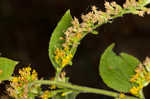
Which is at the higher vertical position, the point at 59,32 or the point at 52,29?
the point at 52,29

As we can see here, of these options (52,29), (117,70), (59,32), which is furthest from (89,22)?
(52,29)

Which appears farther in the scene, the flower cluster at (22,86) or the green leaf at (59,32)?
the green leaf at (59,32)

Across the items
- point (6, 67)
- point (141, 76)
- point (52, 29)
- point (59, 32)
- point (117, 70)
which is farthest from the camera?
point (52, 29)

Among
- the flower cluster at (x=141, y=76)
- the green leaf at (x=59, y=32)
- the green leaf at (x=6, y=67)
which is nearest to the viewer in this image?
the green leaf at (x=6, y=67)

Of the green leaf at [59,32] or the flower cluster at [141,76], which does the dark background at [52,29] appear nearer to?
the flower cluster at [141,76]

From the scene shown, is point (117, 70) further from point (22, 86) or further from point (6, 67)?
point (6, 67)

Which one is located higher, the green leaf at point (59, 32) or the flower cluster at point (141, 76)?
the green leaf at point (59, 32)

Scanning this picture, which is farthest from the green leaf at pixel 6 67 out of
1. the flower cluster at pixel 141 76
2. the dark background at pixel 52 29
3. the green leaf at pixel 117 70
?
the dark background at pixel 52 29

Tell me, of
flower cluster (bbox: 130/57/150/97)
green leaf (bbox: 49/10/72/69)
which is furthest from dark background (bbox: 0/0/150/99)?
green leaf (bbox: 49/10/72/69)
